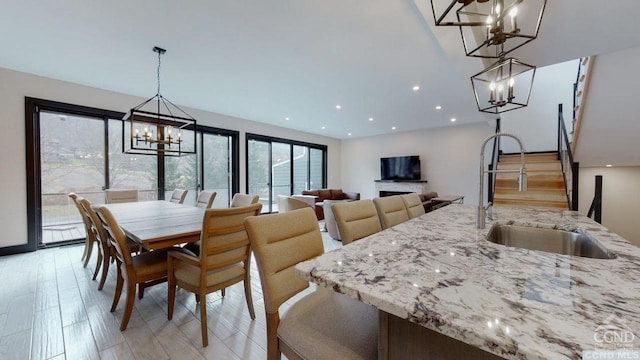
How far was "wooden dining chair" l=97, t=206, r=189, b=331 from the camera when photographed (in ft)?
6.07

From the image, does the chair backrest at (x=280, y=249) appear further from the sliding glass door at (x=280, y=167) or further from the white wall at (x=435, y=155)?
the white wall at (x=435, y=155)

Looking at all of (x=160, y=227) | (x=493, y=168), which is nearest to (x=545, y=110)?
(x=493, y=168)

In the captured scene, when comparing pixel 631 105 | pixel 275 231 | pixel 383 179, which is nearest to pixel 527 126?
pixel 631 105

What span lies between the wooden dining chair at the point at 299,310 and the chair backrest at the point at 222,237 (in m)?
0.67

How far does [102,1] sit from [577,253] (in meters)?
4.01

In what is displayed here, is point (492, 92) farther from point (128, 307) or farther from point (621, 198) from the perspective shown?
point (621, 198)

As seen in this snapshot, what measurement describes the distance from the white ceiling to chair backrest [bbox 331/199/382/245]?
1.78 metres

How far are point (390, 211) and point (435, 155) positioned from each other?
6.25 m

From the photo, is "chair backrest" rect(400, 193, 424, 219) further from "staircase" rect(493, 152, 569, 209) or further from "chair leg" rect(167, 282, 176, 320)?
"staircase" rect(493, 152, 569, 209)

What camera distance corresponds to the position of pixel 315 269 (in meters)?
0.80

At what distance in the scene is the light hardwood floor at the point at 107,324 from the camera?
1.69 meters

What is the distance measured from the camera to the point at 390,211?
2.02m

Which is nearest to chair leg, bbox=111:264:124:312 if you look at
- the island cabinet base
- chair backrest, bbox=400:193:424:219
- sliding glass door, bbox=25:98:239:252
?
the island cabinet base

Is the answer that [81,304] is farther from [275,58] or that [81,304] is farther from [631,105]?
[631,105]
